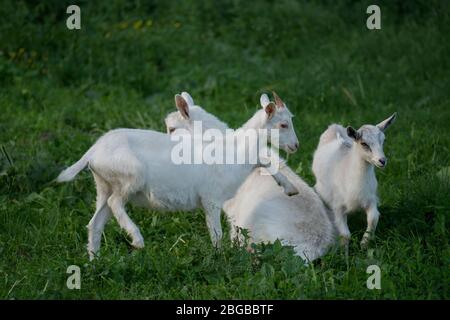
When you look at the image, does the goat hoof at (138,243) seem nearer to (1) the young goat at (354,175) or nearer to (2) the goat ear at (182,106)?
(2) the goat ear at (182,106)

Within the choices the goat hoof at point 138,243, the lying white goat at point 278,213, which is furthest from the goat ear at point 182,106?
the goat hoof at point 138,243

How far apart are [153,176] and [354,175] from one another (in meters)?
1.69

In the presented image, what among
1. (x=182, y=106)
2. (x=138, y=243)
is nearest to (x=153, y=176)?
(x=138, y=243)

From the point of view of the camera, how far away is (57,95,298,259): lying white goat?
6.90 m

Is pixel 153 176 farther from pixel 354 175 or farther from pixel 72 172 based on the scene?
pixel 354 175

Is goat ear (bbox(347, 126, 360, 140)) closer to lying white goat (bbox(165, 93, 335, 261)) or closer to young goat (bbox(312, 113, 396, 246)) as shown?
young goat (bbox(312, 113, 396, 246))

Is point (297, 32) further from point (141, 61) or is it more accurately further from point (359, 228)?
point (359, 228)

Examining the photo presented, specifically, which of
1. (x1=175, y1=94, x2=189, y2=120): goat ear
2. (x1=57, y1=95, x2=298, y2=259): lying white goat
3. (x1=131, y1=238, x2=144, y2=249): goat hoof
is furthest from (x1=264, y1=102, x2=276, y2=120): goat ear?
(x1=131, y1=238, x2=144, y2=249): goat hoof

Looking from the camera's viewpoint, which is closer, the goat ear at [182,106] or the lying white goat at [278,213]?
the lying white goat at [278,213]

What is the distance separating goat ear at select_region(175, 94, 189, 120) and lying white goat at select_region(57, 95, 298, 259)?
522mm

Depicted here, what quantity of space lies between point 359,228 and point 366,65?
16.2 ft

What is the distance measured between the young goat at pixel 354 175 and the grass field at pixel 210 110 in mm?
241

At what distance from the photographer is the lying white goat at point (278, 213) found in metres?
7.02
